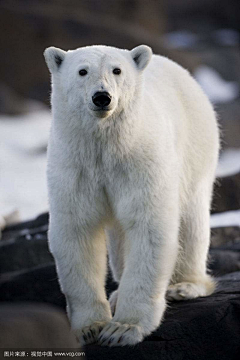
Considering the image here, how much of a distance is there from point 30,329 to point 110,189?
1602 millimetres

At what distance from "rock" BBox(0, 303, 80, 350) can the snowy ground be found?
468 cm

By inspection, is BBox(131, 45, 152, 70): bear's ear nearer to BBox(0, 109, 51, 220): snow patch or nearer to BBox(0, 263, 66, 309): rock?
BBox(0, 263, 66, 309): rock

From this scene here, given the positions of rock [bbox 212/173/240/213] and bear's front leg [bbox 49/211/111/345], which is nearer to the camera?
bear's front leg [bbox 49/211/111/345]

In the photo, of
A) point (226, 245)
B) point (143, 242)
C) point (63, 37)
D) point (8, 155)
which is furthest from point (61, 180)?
point (63, 37)

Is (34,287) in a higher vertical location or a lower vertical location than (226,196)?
lower

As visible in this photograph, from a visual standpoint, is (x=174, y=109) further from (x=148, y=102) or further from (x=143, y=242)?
(x=143, y=242)

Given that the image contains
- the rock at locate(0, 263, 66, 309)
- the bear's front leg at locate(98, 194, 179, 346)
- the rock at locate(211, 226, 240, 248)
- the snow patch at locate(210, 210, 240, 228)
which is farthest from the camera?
the snow patch at locate(210, 210, 240, 228)

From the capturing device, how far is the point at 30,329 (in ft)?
8.38

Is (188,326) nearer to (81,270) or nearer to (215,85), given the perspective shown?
(81,270)

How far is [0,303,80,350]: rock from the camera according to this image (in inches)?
99.8

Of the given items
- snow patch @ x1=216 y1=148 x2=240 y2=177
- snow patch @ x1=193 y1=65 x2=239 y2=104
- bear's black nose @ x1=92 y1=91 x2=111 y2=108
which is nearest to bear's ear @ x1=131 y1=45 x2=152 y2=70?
bear's black nose @ x1=92 y1=91 x2=111 y2=108

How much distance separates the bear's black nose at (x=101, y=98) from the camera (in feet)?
12.0

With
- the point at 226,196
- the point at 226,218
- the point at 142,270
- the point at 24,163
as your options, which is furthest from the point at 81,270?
the point at 24,163

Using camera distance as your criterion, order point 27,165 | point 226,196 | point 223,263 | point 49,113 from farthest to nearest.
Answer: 1. point 49,113
2. point 27,165
3. point 226,196
4. point 223,263
